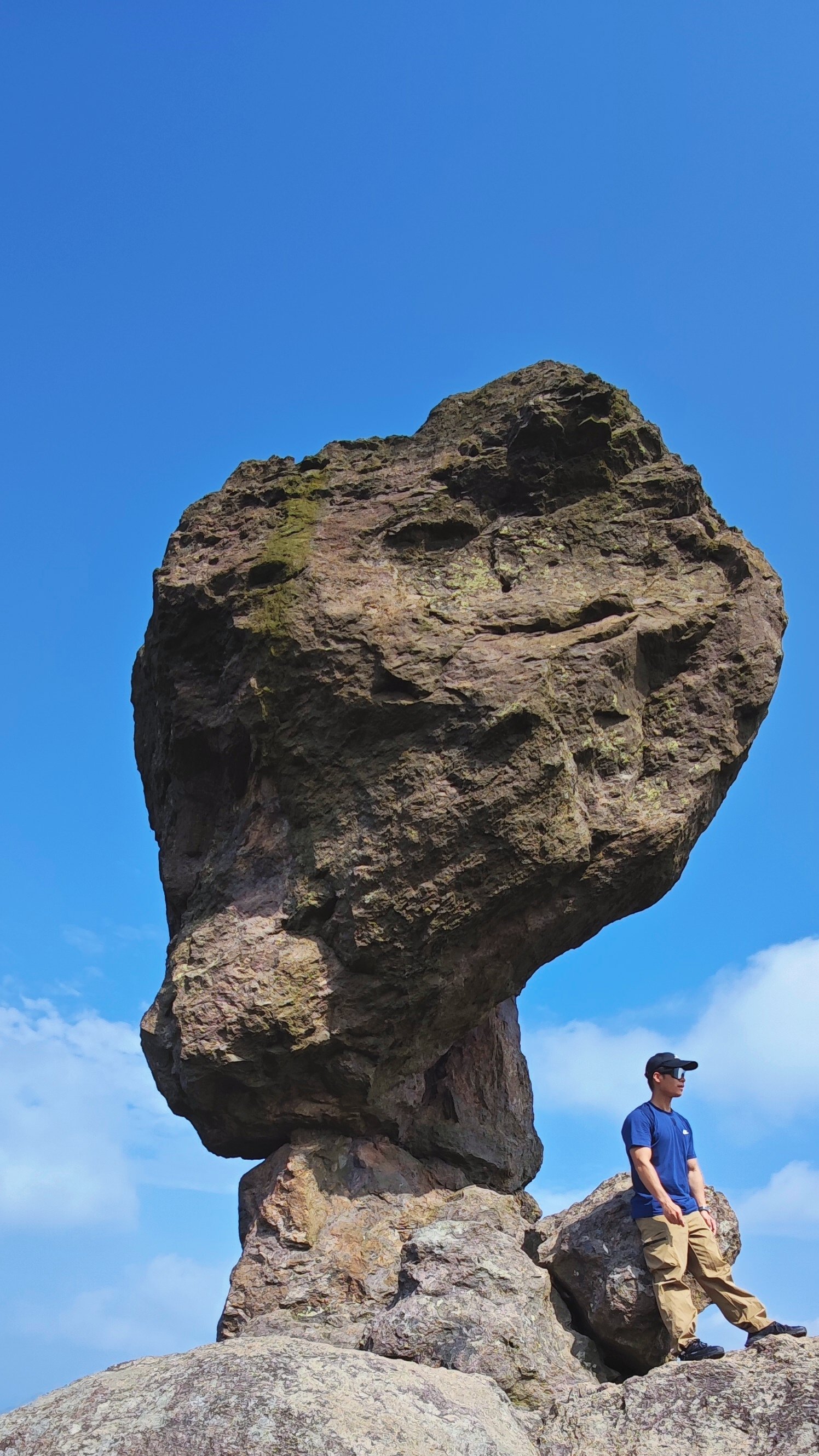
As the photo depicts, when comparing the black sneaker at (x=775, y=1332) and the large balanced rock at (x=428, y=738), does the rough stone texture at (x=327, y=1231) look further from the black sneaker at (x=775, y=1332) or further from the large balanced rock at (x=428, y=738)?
the black sneaker at (x=775, y=1332)

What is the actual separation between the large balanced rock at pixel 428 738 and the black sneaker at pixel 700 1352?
13.4 feet

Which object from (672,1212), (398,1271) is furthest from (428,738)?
(398,1271)

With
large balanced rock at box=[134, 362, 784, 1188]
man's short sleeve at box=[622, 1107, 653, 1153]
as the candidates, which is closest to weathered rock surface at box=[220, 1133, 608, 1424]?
large balanced rock at box=[134, 362, 784, 1188]

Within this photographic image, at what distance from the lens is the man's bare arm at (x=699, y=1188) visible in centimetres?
1029

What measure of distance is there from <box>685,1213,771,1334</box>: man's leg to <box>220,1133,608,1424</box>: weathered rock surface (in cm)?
122

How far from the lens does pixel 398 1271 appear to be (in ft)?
36.1

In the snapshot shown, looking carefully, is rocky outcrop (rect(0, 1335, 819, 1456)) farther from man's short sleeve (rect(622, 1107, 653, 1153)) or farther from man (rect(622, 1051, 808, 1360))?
man's short sleeve (rect(622, 1107, 653, 1153))

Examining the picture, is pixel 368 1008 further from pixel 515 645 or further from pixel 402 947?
pixel 515 645

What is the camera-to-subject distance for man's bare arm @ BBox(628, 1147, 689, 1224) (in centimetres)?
988

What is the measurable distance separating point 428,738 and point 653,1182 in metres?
4.65

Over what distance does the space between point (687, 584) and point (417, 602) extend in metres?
3.11

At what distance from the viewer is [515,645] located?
12.4 meters

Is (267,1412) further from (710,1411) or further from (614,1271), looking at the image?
(614,1271)

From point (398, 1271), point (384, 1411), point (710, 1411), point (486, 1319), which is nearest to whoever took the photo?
point (384, 1411)
